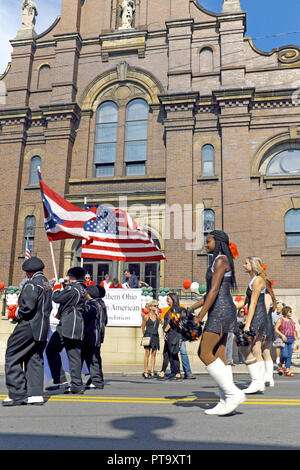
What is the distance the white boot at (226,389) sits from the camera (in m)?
4.18

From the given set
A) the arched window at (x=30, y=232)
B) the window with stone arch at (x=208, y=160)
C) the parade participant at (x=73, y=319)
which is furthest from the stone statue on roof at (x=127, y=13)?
the parade participant at (x=73, y=319)

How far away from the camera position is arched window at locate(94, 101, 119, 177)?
20.2 meters

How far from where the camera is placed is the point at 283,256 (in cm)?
1716

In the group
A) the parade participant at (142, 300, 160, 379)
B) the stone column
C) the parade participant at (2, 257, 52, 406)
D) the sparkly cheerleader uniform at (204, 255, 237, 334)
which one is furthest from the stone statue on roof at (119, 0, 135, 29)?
the sparkly cheerleader uniform at (204, 255, 237, 334)

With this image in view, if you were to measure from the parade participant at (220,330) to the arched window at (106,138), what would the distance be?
52.4ft

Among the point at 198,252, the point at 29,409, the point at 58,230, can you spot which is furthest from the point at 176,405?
the point at 198,252

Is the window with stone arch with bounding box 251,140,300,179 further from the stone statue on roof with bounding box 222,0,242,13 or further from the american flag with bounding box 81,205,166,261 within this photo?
the american flag with bounding box 81,205,166,261

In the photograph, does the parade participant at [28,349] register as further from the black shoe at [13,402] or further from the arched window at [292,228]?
the arched window at [292,228]

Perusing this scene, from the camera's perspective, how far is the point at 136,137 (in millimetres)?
20031

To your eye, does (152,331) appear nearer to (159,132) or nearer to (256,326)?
(256,326)

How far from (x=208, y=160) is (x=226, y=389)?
15375 mm

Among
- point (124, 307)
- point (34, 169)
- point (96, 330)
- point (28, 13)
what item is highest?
point (28, 13)

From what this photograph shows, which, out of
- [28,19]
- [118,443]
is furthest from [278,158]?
[118,443]

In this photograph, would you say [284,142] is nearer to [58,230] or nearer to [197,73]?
[197,73]
